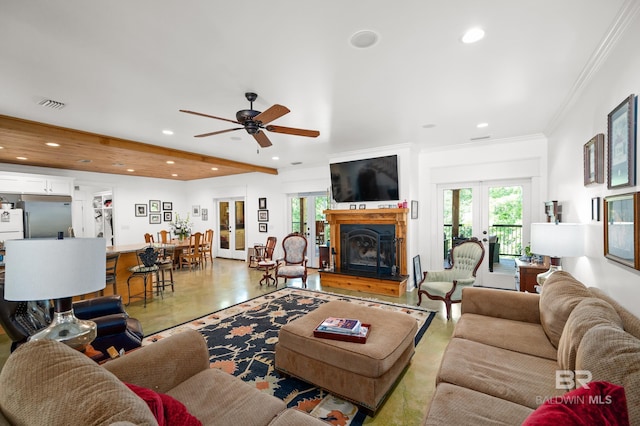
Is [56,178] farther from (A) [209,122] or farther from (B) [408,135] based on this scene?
(B) [408,135]

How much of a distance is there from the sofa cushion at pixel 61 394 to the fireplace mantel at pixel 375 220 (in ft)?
15.5

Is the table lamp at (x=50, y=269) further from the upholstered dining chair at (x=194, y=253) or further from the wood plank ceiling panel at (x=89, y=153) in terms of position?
the upholstered dining chair at (x=194, y=253)

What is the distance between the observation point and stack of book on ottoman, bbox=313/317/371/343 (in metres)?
2.24

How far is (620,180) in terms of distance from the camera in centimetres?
192

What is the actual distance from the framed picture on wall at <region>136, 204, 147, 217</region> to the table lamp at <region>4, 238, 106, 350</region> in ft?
26.5

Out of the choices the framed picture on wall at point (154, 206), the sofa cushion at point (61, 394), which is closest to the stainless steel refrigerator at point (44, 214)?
the framed picture on wall at point (154, 206)

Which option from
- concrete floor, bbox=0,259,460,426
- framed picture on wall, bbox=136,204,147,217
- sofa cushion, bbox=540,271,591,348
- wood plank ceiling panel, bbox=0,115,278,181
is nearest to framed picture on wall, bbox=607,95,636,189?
sofa cushion, bbox=540,271,591,348

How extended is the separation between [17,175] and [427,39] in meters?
8.09

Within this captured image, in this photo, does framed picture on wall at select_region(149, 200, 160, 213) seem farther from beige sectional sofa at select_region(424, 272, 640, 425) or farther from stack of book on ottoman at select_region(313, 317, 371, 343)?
beige sectional sofa at select_region(424, 272, 640, 425)

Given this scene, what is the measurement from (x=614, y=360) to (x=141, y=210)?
990 centimetres

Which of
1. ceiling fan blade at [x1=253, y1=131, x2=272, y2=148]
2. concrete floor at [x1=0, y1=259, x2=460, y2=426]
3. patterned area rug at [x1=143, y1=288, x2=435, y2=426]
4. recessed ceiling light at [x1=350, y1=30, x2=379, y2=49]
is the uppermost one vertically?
recessed ceiling light at [x1=350, y1=30, x2=379, y2=49]

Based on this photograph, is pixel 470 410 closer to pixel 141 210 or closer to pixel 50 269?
pixel 50 269

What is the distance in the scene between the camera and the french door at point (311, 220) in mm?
7379

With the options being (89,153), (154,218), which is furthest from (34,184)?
(154,218)
